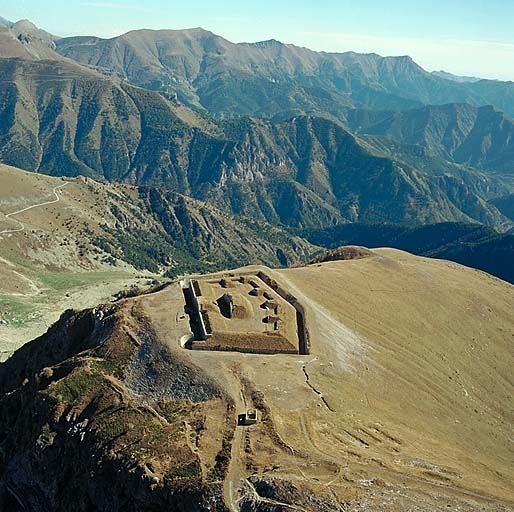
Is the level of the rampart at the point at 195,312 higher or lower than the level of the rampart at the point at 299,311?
higher

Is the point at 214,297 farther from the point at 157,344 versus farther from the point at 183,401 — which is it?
the point at 183,401

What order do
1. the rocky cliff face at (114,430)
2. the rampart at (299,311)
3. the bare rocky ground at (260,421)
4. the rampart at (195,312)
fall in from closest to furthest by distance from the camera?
the bare rocky ground at (260,421), the rocky cliff face at (114,430), the rampart at (195,312), the rampart at (299,311)

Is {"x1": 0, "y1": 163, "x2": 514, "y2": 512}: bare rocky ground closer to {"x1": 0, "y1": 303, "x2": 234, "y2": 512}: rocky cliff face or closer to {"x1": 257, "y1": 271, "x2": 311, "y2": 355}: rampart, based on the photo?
{"x1": 0, "y1": 303, "x2": 234, "y2": 512}: rocky cliff face

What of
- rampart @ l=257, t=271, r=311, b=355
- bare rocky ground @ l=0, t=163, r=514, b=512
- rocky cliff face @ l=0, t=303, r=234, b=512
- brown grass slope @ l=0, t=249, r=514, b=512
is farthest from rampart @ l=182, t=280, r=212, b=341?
rampart @ l=257, t=271, r=311, b=355

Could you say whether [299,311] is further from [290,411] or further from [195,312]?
[290,411]

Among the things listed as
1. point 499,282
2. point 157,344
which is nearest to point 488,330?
point 499,282

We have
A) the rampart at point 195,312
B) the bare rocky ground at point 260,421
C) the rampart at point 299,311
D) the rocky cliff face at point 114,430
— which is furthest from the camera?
the rampart at point 299,311

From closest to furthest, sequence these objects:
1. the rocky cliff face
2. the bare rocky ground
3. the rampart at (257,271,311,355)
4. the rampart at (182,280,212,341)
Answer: the bare rocky ground
the rocky cliff face
the rampart at (182,280,212,341)
the rampart at (257,271,311,355)

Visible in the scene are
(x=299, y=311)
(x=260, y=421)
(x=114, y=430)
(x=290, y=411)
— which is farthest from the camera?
(x=299, y=311)

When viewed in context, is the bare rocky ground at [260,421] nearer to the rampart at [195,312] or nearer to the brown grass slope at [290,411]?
the brown grass slope at [290,411]

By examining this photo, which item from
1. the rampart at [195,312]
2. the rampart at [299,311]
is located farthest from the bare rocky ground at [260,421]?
the rampart at [195,312]

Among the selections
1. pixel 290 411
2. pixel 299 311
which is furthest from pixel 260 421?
pixel 299 311
